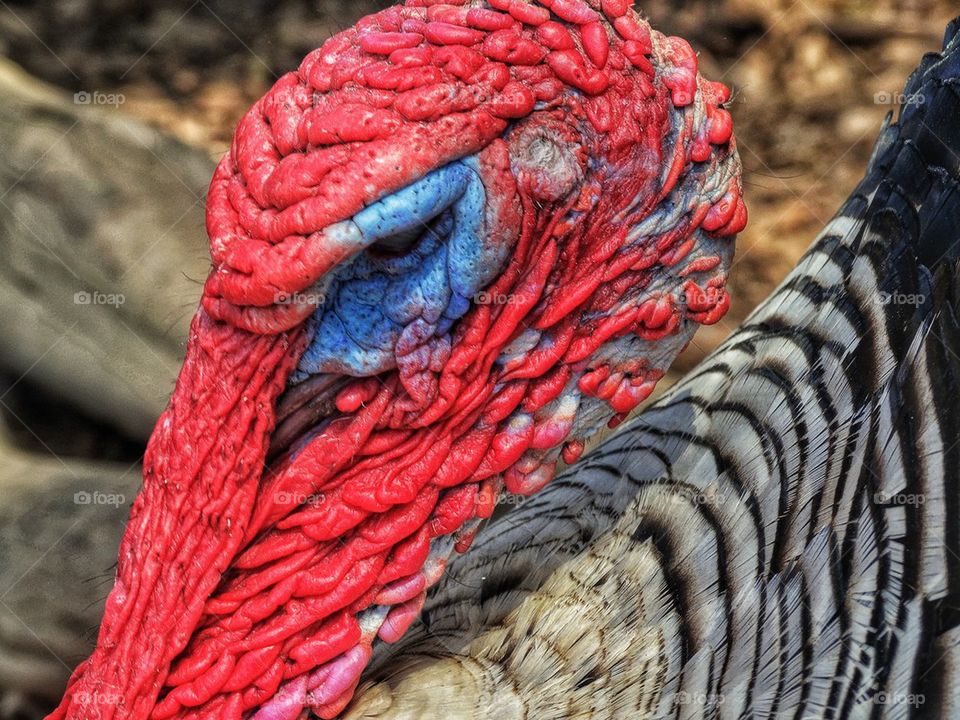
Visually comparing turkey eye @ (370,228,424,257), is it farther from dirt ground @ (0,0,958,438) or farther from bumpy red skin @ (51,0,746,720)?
dirt ground @ (0,0,958,438)

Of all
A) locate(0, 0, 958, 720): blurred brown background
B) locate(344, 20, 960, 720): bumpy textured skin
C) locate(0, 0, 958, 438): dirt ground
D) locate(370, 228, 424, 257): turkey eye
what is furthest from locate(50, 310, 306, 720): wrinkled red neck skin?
locate(0, 0, 958, 438): dirt ground

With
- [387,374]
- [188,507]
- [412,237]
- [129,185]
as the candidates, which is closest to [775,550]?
[387,374]

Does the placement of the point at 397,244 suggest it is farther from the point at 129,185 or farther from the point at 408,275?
the point at 129,185

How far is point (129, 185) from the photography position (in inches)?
144

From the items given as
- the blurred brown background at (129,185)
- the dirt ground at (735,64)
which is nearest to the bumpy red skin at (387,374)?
the blurred brown background at (129,185)

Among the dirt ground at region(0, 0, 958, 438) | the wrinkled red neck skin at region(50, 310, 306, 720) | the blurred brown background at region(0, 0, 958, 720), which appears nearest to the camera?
the wrinkled red neck skin at region(50, 310, 306, 720)

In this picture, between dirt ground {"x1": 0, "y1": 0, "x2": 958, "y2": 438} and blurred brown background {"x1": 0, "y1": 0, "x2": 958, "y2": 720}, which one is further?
dirt ground {"x1": 0, "y1": 0, "x2": 958, "y2": 438}

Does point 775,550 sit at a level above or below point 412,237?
below

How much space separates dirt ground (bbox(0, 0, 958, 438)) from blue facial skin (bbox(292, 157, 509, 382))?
261cm

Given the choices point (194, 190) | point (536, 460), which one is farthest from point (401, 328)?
point (194, 190)

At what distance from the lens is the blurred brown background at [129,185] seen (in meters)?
3.13

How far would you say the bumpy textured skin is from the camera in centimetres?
177

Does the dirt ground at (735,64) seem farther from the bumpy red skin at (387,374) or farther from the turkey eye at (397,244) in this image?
the turkey eye at (397,244)

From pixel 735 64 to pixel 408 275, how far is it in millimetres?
3090
